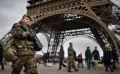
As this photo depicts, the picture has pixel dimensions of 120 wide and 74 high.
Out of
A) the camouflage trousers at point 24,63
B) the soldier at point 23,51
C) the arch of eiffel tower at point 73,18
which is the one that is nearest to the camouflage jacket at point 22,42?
the soldier at point 23,51

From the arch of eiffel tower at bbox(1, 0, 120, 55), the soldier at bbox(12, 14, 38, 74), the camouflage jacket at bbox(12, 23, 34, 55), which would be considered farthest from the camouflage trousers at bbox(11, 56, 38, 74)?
the arch of eiffel tower at bbox(1, 0, 120, 55)

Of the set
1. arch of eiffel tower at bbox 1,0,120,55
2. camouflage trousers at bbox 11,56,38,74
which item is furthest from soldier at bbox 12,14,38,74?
arch of eiffel tower at bbox 1,0,120,55

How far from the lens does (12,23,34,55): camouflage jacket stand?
3.07 metres

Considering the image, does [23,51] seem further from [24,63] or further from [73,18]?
[73,18]

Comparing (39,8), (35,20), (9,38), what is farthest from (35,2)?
(9,38)

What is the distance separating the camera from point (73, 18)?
2378 cm

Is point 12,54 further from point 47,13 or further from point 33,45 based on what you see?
point 47,13

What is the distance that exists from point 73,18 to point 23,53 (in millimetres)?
21105

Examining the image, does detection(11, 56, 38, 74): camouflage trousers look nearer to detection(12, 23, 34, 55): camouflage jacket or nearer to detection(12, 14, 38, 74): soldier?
detection(12, 14, 38, 74): soldier

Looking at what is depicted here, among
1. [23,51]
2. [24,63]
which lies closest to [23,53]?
[23,51]

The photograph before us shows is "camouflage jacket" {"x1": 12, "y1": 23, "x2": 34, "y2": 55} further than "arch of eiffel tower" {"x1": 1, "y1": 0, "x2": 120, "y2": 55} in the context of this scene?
No

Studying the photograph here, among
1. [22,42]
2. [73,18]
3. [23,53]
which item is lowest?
[23,53]

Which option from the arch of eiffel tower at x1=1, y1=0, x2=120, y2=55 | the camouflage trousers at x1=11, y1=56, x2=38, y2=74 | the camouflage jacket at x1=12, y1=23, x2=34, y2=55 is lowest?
the camouflage trousers at x1=11, y1=56, x2=38, y2=74

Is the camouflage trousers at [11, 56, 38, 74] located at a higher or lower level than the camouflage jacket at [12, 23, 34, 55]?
lower
